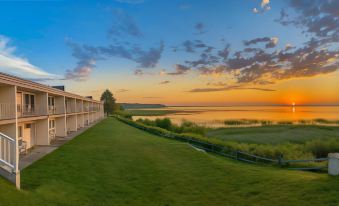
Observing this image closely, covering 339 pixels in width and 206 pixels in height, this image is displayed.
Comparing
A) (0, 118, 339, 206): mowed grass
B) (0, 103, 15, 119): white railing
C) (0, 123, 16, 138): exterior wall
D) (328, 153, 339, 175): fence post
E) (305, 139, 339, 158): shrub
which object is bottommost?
(305, 139, 339, 158): shrub

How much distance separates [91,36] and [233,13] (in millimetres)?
15954

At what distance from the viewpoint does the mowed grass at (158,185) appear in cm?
766

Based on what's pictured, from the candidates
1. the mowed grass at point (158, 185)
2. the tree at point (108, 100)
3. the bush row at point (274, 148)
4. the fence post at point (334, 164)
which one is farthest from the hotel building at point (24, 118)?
the tree at point (108, 100)

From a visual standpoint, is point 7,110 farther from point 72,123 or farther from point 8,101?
point 72,123

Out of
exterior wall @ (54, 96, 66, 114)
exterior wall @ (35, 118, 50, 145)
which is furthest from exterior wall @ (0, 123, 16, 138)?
exterior wall @ (54, 96, 66, 114)

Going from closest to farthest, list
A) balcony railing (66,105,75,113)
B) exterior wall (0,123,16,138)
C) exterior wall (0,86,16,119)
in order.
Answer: exterior wall (0,86,16,119)
exterior wall (0,123,16,138)
balcony railing (66,105,75,113)

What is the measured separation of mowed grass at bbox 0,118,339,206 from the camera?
7.66m

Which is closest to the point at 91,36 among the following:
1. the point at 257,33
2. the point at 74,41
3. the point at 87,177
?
the point at 74,41

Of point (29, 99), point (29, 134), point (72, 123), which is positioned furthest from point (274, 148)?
point (72, 123)

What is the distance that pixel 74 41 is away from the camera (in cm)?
2838

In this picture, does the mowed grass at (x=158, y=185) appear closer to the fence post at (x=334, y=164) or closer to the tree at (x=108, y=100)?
the fence post at (x=334, y=164)

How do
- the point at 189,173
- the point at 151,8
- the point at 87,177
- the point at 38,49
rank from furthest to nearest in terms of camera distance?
the point at 38,49, the point at 151,8, the point at 189,173, the point at 87,177

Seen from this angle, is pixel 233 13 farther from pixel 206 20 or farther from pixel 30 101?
pixel 30 101

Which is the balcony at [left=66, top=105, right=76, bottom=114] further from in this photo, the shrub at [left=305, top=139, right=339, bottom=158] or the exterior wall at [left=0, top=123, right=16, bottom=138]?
the shrub at [left=305, top=139, right=339, bottom=158]
